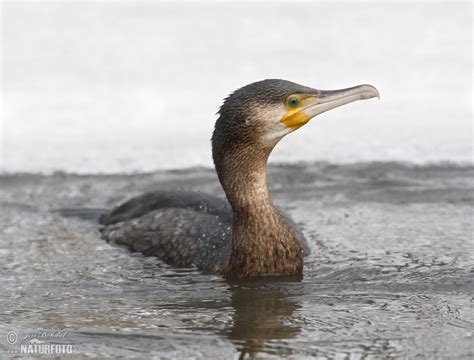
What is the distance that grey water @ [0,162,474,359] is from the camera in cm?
491

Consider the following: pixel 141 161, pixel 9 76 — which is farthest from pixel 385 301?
pixel 9 76

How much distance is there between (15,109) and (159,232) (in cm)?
410

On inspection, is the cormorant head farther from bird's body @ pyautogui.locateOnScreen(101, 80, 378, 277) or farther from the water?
the water

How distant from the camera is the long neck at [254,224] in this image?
6.13 meters

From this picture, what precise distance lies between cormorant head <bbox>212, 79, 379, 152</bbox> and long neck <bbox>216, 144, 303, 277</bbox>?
0.12 meters

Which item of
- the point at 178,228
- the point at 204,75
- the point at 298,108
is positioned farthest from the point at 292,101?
the point at 204,75

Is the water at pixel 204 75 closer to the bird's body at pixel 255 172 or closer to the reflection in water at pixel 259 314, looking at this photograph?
the bird's body at pixel 255 172

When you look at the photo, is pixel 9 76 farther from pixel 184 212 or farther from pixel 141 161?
pixel 184 212

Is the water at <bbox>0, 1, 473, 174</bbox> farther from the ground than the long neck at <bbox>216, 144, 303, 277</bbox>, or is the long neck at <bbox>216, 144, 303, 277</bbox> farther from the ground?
the water at <bbox>0, 1, 473, 174</bbox>

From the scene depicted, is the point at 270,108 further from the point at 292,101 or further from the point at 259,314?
the point at 259,314

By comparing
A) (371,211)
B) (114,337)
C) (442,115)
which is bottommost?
(114,337)

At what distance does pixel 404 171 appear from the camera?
858 cm

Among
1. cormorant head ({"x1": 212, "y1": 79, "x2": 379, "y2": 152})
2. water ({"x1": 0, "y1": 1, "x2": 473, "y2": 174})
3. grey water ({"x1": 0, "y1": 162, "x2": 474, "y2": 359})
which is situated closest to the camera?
grey water ({"x1": 0, "y1": 162, "x2": 474, "y2": 359})

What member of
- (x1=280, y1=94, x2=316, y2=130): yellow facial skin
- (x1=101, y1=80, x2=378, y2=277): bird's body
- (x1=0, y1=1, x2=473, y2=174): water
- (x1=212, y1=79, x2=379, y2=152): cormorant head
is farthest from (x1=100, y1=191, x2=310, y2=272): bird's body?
(x1=0, y1=1, x2=473, y2=174): water
